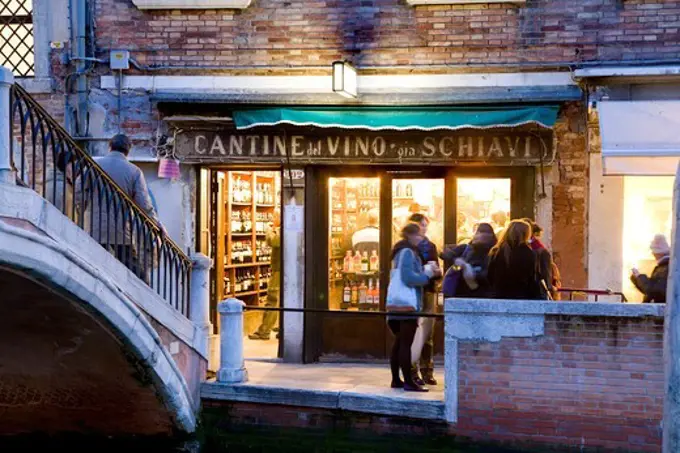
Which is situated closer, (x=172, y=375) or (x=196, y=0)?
(x=172, y=375)

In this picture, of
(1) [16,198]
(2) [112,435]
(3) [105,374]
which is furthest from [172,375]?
(1) [16,198]

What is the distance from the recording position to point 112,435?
10234 millimetres

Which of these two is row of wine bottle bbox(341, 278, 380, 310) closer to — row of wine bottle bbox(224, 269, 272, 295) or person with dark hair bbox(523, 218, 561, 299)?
row of wine bottle bbox(224, 269, 272, 295)

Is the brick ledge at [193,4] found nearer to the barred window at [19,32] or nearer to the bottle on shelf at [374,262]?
the barred window at [19,32]

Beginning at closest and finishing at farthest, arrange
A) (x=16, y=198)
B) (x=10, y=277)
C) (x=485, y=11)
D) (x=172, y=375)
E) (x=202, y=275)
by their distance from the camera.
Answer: (x=16, y=198) < (x=10, y=277) < (x=172, y=375) < (x=202, y=275) < (x=485, y=11)

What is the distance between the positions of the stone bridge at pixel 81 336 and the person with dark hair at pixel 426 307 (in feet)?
6.94

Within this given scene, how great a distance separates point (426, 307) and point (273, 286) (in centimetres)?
317

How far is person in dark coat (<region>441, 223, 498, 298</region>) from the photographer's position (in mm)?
9430

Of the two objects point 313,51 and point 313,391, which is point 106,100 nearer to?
point 313,51

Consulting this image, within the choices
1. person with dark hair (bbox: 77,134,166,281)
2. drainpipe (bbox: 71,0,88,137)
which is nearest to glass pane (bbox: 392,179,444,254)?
person with dark hair (bbox: 77,134,166,281)

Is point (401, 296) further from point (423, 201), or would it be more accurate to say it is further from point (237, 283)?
point (237, 283)

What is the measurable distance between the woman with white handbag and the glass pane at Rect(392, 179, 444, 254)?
197 cm

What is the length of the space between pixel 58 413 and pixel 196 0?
185 inches

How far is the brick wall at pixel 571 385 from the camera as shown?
8.35m
